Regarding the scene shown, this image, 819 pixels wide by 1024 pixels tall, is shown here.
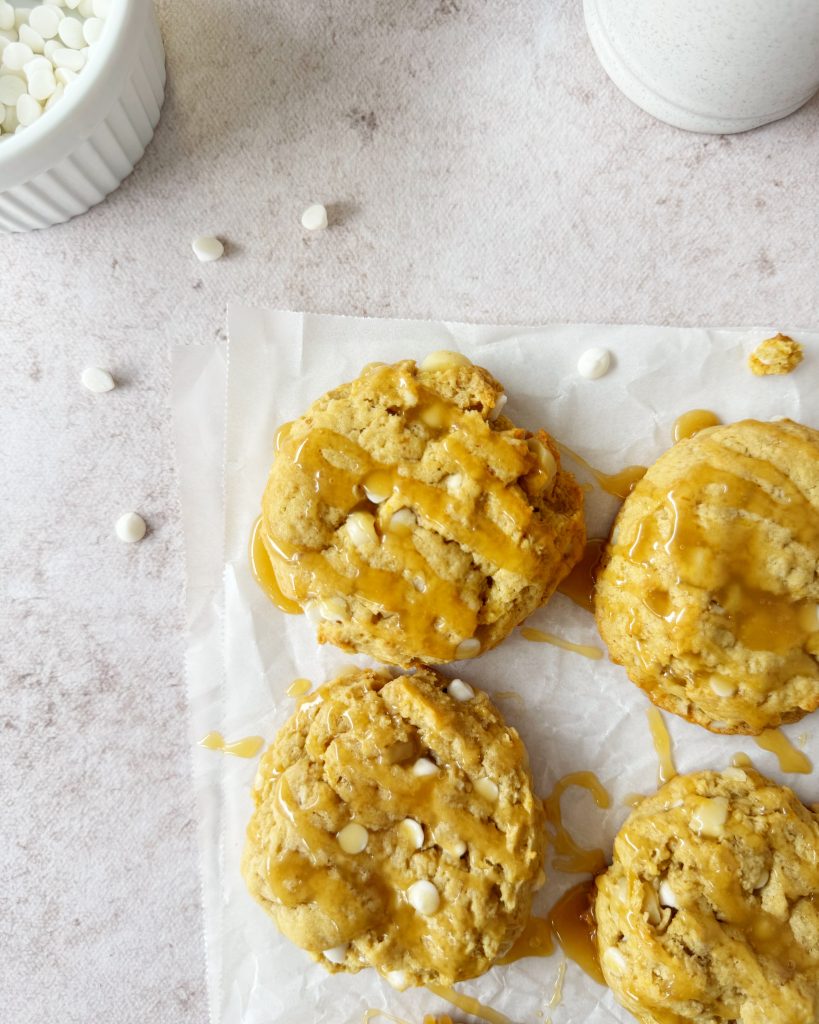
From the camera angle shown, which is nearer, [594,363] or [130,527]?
[594,363]

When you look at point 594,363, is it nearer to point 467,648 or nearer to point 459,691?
point 467,648

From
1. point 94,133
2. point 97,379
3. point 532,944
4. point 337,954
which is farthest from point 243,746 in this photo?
point 94,133

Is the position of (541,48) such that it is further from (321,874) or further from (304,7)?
(321,874)

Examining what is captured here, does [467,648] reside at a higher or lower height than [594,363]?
lower

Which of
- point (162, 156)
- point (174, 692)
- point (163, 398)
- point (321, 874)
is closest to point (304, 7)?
point (162, 156)

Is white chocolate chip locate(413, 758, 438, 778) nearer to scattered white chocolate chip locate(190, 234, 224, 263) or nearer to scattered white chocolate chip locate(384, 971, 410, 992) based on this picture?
scattered white chocolate chip locate(384, 971, 410, 992)

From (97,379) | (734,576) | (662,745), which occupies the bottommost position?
(662,745)

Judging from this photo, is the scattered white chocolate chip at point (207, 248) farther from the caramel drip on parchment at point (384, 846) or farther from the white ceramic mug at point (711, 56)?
the caramel drip on parchment at point (384, 846)
